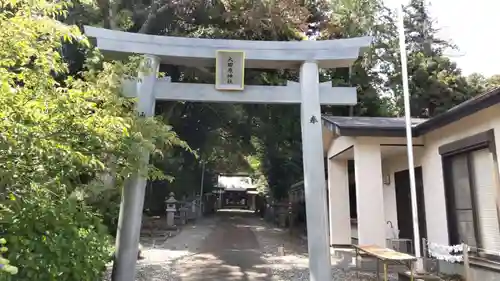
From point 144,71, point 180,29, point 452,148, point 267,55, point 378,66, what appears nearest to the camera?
point 144,71

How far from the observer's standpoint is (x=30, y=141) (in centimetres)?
318

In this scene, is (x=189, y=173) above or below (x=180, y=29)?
below

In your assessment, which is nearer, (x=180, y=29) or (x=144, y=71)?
(x=144, y=71)

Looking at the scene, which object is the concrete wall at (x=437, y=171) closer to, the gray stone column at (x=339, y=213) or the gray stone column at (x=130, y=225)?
the gray stone column at (x=339, y=213)

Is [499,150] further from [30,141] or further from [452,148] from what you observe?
[30,141]

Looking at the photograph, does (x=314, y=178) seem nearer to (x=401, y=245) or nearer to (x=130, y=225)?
(x=130, y=225)

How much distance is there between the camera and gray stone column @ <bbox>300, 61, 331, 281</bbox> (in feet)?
20.4

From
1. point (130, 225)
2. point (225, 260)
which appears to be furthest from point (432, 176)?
point (130, 225)

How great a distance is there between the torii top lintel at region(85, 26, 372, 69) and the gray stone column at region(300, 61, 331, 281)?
29 cm

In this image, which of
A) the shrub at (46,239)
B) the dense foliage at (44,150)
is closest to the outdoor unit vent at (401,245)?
the dense foliage at (44,150)

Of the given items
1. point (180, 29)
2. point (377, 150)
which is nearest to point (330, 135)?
point (377, 150)

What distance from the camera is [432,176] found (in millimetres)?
8320

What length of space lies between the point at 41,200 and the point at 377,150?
7.20 metres

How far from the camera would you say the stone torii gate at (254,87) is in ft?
20.5
